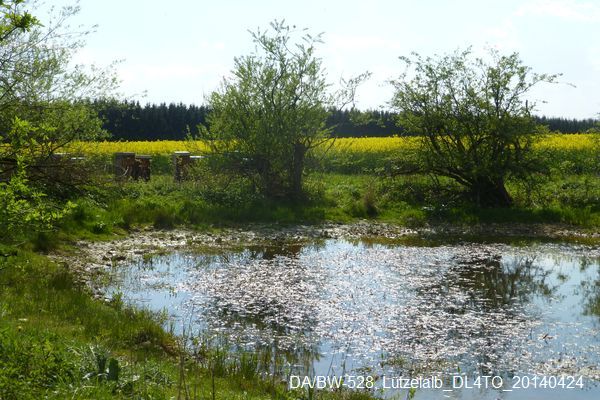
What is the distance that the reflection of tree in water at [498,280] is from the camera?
36.7 ft

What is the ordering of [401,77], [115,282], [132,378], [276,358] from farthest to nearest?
1. [401,77]
2. [115,282]
3. [276,358]
4. [132,378]

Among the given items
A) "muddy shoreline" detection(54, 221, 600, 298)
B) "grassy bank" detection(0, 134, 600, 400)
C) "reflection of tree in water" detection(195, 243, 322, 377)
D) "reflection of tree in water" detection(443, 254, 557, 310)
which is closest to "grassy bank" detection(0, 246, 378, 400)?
"grassy bank" detection(0, 134, 600, 400)

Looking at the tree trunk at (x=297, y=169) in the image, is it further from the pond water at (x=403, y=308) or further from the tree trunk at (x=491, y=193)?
the pond water at (x=403, y=308)

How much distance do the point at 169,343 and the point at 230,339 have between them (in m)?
0.80

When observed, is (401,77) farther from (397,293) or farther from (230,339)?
(230,339)

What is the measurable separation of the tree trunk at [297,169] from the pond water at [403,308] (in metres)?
5.60

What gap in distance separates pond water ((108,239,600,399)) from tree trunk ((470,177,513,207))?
522 cm

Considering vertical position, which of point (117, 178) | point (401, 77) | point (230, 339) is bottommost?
point (230, 339)

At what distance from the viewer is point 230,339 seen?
8812 millimetres

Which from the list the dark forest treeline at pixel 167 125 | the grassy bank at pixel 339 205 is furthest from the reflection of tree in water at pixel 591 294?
the dark forest treeline at pixel 167 125

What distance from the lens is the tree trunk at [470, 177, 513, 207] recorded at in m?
21.2

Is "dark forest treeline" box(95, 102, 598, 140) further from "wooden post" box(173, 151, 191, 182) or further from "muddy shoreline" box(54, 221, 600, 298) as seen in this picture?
"muddy shoreline" box(54, 221, 600, 298)

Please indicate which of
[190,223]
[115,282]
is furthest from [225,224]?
[115,282]

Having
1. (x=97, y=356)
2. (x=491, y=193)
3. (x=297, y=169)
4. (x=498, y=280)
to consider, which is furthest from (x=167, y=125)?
(x=97, y=356)
